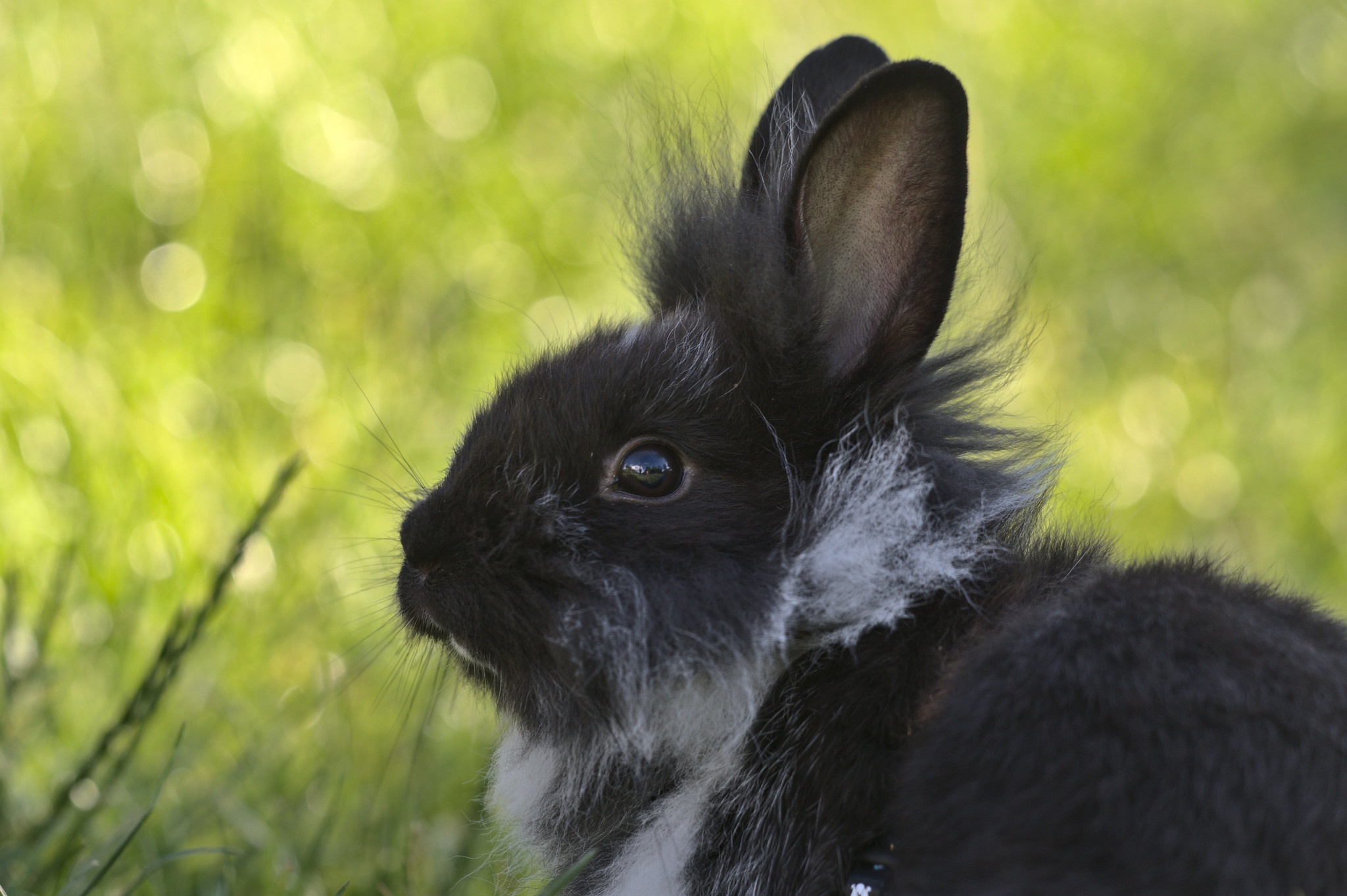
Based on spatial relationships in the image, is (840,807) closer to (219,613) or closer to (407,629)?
(407,629)

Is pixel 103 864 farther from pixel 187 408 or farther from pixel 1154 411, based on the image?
pixel 1154 411

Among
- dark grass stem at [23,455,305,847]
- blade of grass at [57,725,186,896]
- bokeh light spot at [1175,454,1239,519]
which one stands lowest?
blade of grass at [57,725,186,896]

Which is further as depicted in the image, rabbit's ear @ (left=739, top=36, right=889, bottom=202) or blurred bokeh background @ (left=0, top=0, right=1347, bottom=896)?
blurred bokeh background @ (left=0, top=0, right=1347, bottom=896)

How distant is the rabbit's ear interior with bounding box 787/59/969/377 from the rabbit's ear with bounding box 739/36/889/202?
1.42 feet

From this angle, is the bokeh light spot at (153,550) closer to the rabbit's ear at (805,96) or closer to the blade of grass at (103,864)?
the blade of grass at (103,864)

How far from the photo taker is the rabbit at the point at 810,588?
204 cm

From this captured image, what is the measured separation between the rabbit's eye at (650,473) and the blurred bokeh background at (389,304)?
0.70m

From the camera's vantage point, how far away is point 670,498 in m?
2.59

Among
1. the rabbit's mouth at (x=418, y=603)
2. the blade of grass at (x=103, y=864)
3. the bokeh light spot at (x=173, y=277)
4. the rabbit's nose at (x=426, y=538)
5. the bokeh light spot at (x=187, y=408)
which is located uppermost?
the bokeh light spot at (x=173, y=277)

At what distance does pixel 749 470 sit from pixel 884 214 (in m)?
0.58

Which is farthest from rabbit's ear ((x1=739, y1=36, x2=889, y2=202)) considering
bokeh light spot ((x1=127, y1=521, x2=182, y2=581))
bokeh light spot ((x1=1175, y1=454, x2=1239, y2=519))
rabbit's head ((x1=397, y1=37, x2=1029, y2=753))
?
bokeh light spot ((x1=1175, y1=454, x2=1239, y2=519))

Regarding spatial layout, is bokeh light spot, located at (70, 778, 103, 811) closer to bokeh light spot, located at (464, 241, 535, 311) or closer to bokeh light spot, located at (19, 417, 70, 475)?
bokeh light spot, located at (19, 417, 70, 475)

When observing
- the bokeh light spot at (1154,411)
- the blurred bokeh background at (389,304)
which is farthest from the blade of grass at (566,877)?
the bokeh light spot at (1154,411)

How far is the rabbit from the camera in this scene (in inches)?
80.2
